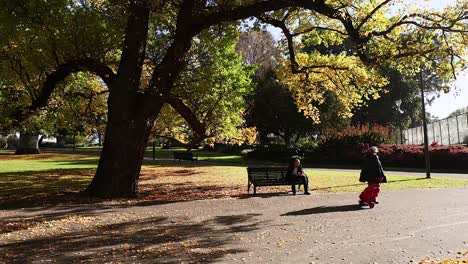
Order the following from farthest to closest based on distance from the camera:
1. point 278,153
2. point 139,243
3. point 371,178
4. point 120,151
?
point 278,153
point 120,151
point 371,178
point 139,243

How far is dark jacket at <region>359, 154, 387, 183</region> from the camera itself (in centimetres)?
1159

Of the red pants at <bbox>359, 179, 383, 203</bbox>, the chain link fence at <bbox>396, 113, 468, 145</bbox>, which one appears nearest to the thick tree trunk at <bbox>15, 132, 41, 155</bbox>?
the chain link fence at <bbox>396, 113, 468, 145</bbox>

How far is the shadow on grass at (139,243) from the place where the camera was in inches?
256

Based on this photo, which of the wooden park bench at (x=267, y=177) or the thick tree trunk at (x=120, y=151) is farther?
the wooden park bench at (x=267, y=177)

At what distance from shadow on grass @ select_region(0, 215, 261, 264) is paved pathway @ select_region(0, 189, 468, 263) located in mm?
Result: 15

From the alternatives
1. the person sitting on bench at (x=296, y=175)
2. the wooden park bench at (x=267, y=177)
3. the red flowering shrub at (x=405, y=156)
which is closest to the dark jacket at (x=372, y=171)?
the person sitting on bench at (x=296, y=175)

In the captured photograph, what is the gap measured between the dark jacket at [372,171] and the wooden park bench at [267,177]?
9.65ft

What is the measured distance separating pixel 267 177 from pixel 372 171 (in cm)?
417

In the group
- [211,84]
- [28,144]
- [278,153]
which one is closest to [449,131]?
[278,153]

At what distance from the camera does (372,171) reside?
11641 millimetres

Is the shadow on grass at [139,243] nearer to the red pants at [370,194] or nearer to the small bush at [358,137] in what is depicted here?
the red pants at [370,194]

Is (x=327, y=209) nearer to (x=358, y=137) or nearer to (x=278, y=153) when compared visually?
(x=358, y=137)

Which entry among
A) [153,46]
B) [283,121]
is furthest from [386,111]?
[153,46]

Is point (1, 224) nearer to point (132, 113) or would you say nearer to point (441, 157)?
point (132, 113)
